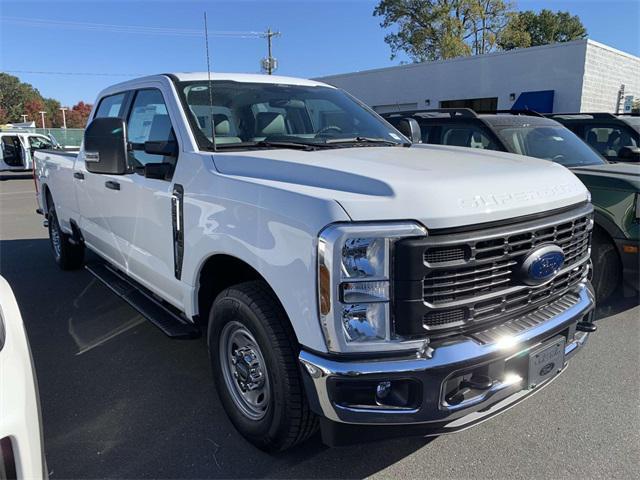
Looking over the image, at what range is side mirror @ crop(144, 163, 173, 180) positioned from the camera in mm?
3162

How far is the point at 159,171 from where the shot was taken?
3.21m

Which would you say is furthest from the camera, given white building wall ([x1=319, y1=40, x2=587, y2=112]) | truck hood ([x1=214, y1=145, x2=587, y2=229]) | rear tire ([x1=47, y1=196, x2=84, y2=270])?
white building wall ([x1=319, y1=40, x2=587, y2=112])

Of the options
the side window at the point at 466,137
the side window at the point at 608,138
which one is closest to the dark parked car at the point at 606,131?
the side window at the point at 608,138

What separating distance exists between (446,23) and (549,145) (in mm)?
29867

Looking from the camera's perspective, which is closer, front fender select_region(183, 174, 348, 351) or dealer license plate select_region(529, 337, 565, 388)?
front fender select_region(183, 174, 348, 351)

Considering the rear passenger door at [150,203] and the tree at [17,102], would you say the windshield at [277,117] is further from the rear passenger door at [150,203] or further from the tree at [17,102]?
the tree at [17,102]

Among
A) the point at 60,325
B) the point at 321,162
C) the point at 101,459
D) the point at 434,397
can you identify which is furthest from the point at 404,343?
the point at 60,325

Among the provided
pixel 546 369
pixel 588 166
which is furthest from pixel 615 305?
pixel 546 369

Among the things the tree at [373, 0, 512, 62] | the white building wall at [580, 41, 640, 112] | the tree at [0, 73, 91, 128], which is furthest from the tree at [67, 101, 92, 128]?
the white building wall at [580, 41, 640, 112]

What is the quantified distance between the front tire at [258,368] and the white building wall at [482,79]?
703 inches

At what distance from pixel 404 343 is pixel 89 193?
3.63 m

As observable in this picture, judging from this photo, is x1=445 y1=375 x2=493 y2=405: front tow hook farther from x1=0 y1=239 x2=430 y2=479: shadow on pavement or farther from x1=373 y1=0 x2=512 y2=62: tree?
x1=373 y1=0 x2=512 y2=62: tree

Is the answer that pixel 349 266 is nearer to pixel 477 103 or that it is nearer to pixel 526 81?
pixel 526 81

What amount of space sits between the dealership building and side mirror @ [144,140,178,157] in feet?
57.0
